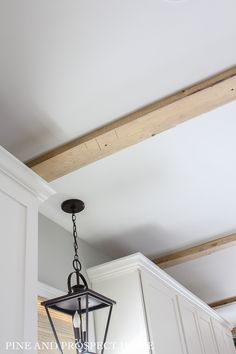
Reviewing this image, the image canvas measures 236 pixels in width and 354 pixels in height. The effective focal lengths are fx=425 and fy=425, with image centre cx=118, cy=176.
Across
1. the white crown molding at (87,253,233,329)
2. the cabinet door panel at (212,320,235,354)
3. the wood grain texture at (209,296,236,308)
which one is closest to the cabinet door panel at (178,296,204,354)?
the white crown molding at (87,253,233,329)

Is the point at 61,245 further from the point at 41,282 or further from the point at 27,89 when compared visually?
the point at 27,89

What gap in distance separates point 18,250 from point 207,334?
8.72 ft

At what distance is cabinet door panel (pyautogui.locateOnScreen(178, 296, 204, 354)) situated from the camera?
315 cm

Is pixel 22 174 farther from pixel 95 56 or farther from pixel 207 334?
pixel 207 334

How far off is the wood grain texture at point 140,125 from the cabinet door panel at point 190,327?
5.56ft

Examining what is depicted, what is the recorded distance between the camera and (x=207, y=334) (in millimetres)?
3756

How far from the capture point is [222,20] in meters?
1.62

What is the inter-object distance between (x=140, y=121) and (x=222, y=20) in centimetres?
56

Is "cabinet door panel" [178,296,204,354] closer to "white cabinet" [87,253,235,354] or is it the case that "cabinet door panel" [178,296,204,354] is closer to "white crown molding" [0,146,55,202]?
"white cabinet" [87,253,235,354]

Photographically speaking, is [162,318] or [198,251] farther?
[198,251]

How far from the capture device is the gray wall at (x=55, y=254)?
2496 mm

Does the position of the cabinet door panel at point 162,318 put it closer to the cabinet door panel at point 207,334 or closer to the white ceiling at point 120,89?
the white ceiling at point 120,89

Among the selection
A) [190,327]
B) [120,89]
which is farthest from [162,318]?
[120,89]

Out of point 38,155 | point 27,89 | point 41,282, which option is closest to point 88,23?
point 27,89
